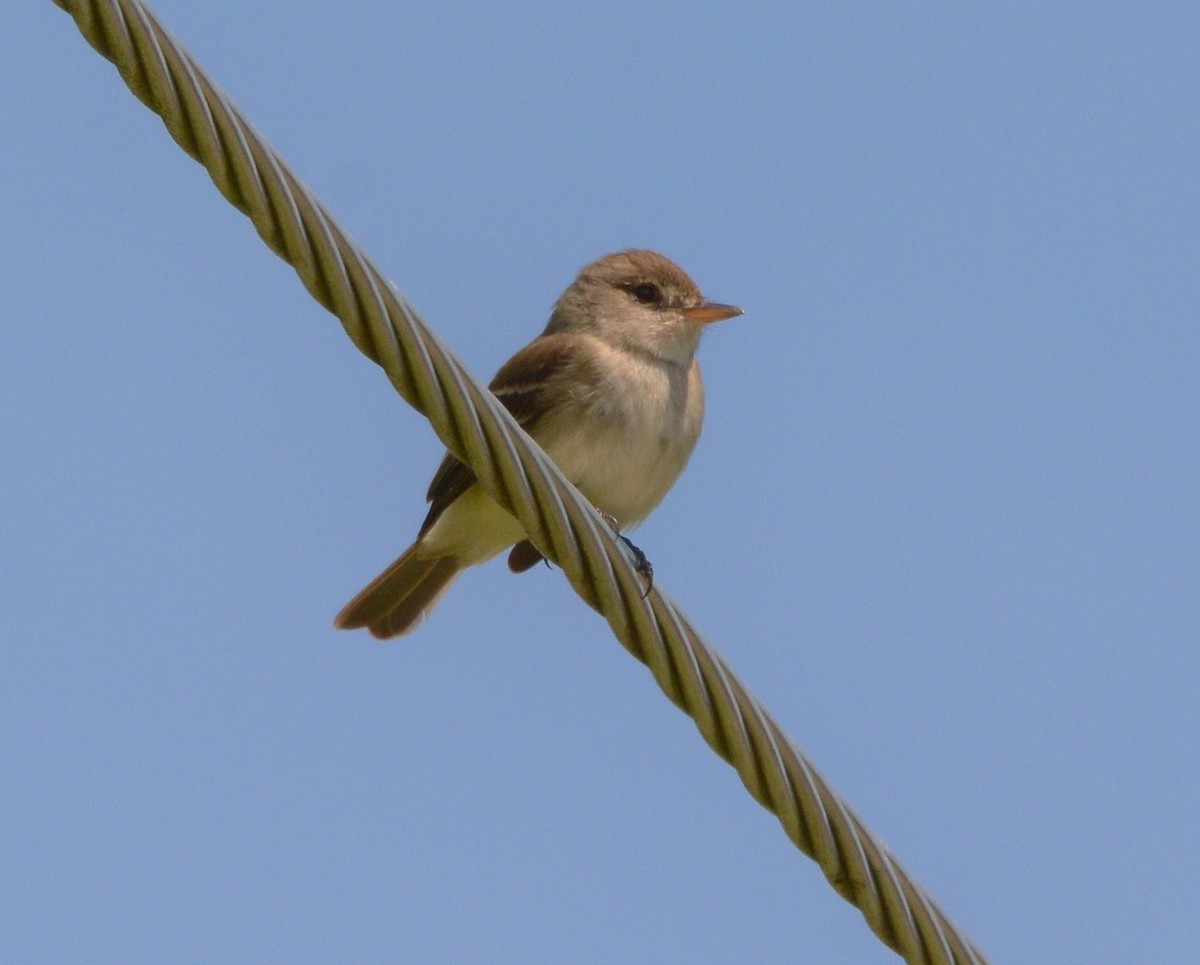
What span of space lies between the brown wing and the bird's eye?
452mm

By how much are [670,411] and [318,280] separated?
3296 mm

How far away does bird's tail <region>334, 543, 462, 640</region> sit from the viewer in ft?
22.5

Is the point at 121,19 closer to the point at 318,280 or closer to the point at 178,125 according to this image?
the point at 178,125

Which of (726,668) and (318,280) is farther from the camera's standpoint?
(726,668)

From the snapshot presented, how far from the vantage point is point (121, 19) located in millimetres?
2703

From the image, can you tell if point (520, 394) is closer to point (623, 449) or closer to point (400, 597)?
point (623, 449)

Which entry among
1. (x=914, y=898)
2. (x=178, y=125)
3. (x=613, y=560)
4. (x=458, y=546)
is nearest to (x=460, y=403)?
(x=613, y=560)

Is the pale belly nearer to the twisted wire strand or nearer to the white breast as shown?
the white breast

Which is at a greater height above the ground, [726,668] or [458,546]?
[458,546]

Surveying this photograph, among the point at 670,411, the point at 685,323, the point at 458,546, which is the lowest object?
the point at 458,546

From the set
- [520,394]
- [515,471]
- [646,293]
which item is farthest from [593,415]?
[515,471]

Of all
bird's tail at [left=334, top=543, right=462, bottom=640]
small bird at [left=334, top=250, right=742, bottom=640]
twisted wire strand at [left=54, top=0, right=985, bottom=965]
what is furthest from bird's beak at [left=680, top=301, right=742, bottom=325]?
twisted wire strand at [left=54, top=0, right=985, bottom=965]

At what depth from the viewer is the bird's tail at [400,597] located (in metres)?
6.86

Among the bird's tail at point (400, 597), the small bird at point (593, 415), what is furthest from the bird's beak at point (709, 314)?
the bird's tail at point (400, 597)
